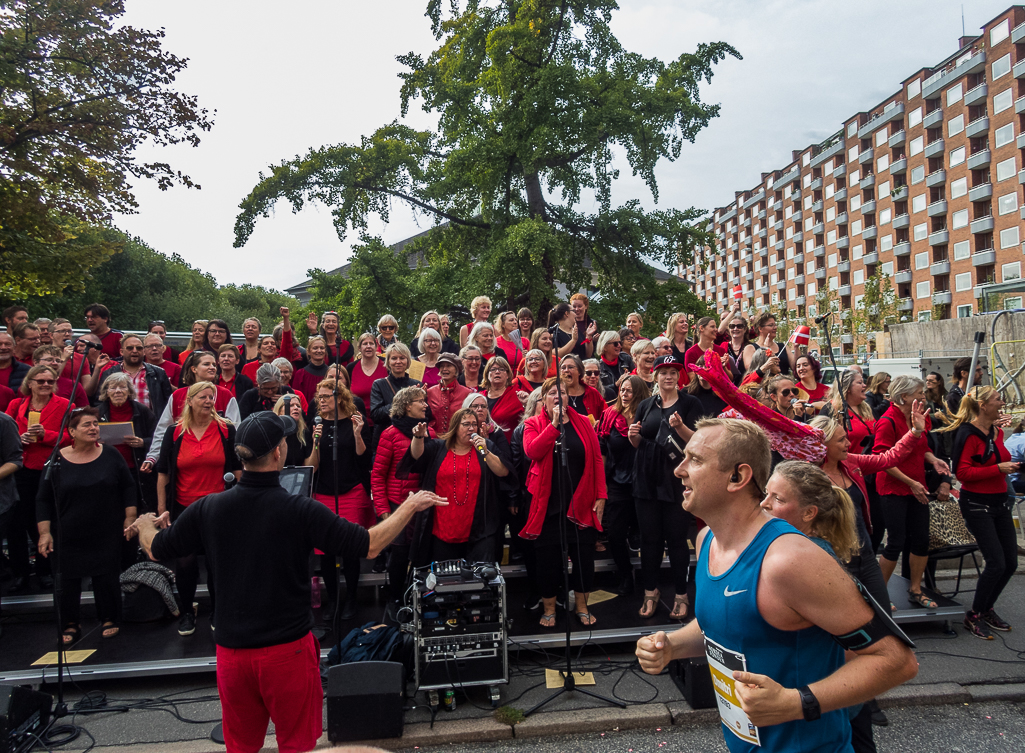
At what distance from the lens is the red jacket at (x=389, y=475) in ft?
18.4

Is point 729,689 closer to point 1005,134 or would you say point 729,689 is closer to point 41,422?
point 41,422

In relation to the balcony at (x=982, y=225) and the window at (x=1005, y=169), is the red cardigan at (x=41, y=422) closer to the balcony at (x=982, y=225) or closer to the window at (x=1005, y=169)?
the window at (x=1005, y=169)

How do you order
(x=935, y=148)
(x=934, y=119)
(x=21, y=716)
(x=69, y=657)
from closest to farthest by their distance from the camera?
(x=21, y=716)
(x=69, y=657)
(x=934, y=119)
(x=935, y=148)

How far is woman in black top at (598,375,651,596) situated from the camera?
6.16m

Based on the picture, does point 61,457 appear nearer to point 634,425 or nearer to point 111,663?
point 111,663

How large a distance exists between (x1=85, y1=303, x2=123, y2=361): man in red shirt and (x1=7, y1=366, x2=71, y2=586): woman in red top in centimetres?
149

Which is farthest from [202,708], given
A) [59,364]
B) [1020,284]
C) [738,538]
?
[1020,284]

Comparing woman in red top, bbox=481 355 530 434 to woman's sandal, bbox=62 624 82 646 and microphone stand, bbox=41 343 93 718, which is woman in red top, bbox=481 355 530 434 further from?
woman's sandal, bbox=62 624 82 646

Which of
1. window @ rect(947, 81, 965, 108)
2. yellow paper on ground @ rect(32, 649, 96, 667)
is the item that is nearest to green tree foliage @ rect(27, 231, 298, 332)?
yellow paper on ground @ rect(32, 649, 96, 667)

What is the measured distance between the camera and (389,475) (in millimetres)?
5703

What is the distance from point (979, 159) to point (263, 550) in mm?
63374

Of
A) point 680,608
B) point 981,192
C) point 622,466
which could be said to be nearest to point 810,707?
point 680,608

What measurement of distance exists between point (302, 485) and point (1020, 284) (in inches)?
1043

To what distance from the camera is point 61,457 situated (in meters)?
5.27
